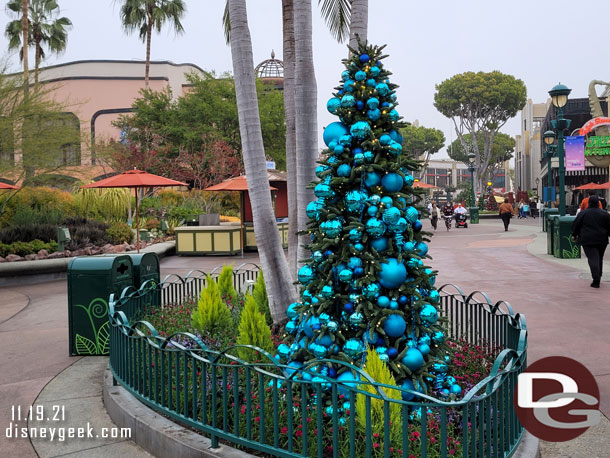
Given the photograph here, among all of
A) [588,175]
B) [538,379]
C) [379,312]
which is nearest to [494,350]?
[538,379]

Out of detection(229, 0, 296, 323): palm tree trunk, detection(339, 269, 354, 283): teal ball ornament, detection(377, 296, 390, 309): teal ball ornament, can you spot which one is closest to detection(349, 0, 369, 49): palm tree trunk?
detection(229, 0, 296, 323): palm tree trunk

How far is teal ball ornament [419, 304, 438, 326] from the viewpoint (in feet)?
12.5

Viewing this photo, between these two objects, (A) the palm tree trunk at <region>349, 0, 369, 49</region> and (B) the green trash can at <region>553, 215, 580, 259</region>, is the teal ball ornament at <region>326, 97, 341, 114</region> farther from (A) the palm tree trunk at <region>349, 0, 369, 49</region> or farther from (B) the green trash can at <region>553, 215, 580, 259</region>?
(B) the green trash can at <region>553, 215, 580, 259</region>

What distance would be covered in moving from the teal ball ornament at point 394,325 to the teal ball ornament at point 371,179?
2.89 ft

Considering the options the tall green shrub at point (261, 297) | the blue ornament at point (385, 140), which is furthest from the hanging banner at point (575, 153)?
the blue ornament at point (385, 140)

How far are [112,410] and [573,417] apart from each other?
361cm

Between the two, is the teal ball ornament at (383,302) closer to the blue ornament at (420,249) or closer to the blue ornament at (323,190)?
the blue ornament at (420,249)

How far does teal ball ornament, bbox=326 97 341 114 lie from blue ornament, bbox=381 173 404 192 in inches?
24.9

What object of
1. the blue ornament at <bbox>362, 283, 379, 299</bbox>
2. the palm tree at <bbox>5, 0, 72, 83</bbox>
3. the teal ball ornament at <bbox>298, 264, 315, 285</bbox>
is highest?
the palm tree at <bbox>5, 0, 72, 83</bbox>

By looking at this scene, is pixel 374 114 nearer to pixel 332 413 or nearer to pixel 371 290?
pixel 371 290

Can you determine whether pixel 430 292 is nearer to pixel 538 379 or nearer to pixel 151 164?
pixel 538 379

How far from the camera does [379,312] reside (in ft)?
12.2

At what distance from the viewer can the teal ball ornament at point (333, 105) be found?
4.11m

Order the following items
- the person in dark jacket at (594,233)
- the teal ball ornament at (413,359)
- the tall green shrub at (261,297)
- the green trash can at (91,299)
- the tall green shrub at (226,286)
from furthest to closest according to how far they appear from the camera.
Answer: the person in dark jacket at (594,233), the tall green shrub at (226,286), the tall green shrub at (261,297), the green trash can at (91,299), the teal ball ornament at (413,359)
